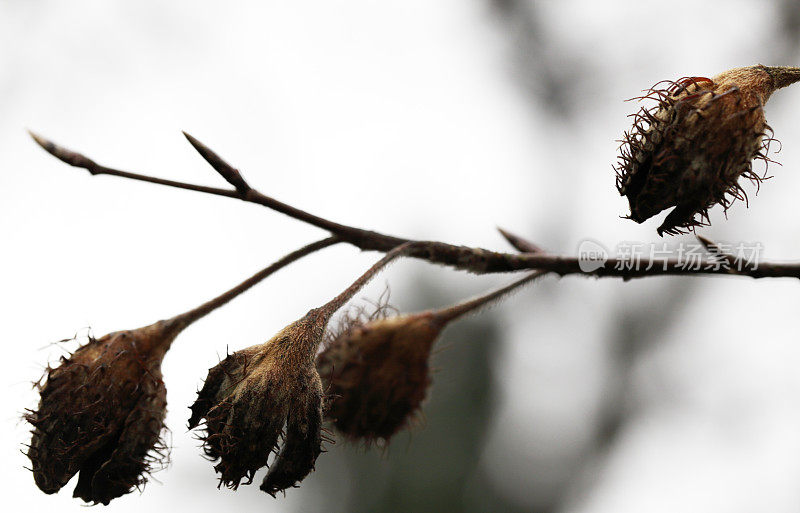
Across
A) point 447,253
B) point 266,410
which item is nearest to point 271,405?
point 266,410

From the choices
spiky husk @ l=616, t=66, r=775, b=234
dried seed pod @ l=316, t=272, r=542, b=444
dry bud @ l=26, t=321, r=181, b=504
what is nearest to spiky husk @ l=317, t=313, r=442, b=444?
dried seed pod @ l=316, t=272, r=542, b=444

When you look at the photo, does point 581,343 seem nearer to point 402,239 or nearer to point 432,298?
point 432,298

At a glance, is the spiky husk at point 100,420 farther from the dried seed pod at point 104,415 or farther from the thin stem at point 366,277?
the thin stem at point 366,277

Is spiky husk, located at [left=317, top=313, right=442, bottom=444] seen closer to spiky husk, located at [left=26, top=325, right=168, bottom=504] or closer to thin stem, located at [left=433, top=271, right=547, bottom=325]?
thin stem, located at [left=433, top=271, right=547, bottom=325]

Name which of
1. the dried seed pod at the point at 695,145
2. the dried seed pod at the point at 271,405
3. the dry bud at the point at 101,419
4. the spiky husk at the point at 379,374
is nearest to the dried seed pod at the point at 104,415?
the dry bud at the point at 101,419

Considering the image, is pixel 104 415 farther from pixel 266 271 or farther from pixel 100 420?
pixel 266 271
